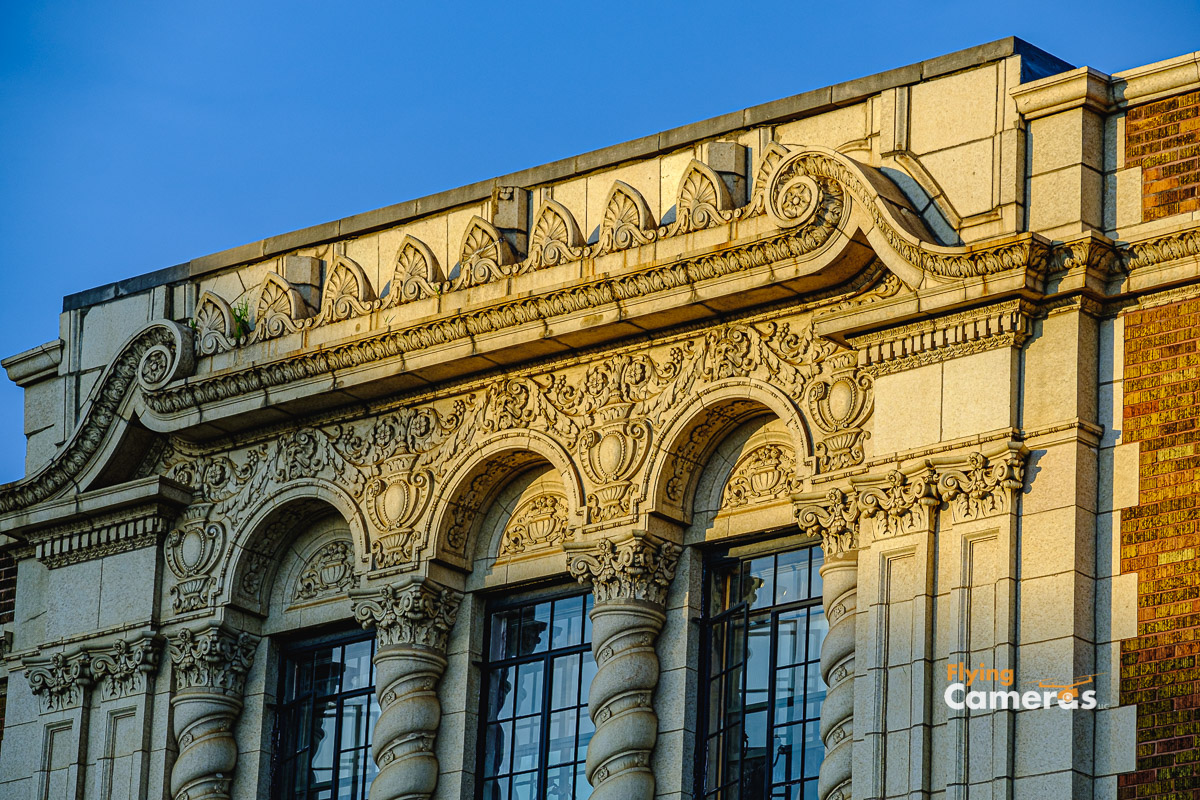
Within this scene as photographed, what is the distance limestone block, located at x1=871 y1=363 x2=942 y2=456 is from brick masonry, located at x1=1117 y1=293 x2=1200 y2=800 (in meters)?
1.41

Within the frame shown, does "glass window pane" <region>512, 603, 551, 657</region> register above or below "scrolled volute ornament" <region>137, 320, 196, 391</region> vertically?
below

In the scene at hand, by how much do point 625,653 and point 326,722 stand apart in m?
3.51

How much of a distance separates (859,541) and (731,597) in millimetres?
1879

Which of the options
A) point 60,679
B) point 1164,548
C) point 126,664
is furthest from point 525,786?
point 1164,548

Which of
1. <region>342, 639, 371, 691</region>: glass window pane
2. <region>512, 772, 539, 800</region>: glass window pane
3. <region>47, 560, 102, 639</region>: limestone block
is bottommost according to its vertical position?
<region>512, 772, 539, 800</region>: glass window pane

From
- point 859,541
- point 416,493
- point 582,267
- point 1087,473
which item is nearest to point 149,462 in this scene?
point 416,493

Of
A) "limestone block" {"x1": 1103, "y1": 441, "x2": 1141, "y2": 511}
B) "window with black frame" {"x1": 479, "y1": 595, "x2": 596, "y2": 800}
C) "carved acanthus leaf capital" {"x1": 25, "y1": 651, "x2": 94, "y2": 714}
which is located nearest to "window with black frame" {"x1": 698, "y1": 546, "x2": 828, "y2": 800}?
"window with black frame" {"x1": 479, "y1": 595, "x2": 596, "y2": 800}

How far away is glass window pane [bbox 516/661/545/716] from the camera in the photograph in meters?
23.7

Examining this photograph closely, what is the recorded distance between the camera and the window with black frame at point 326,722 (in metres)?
24.6

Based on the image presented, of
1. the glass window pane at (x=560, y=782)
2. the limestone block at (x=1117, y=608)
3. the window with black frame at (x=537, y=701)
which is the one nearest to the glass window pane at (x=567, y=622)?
the window with black frame at (x=537, y=701)

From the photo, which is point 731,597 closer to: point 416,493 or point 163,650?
point 416,493

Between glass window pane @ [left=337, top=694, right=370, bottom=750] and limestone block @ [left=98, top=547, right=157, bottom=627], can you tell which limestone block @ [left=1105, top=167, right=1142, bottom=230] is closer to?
glass window pane @ [left=337, top=694, right=370, bottom=750]

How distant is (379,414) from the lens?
25.0 m

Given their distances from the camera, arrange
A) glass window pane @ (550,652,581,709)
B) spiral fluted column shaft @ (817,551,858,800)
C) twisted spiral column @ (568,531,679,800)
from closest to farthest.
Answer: spiral fluted column shaft @ (817,551,858,800) < twisted spiral column @ (568,531,679,800) < glass window pane @ (550,652,581,709)
